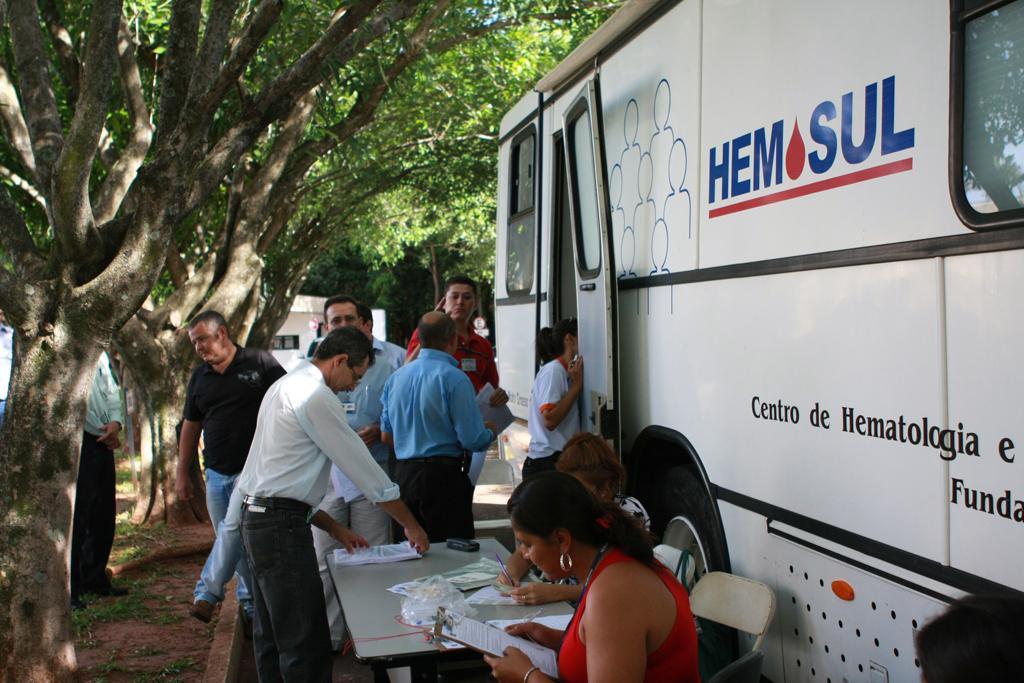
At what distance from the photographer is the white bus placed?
2453mm

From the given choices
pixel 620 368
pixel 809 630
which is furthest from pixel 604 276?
pixel 809 630

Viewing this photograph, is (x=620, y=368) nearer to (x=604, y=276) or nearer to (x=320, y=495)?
(x=604, y=276)

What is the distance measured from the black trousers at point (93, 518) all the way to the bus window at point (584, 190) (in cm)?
358

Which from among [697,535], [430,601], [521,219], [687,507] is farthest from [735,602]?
[521,219]

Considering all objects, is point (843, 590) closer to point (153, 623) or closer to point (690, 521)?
point (690, 521)

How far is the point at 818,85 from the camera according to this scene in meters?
3.20

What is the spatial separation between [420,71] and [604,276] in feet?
23.8

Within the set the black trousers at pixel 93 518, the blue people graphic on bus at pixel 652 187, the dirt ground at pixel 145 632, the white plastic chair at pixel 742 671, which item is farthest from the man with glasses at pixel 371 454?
the white plastic chair at pixel 742 671

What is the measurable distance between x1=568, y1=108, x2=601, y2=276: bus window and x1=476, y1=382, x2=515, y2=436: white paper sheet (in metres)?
1.14

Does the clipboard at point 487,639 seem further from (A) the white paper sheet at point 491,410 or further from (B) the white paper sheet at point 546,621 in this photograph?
(A) the white paper sheet at point 491,410

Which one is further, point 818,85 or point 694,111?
point 694,111

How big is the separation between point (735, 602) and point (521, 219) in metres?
4.10

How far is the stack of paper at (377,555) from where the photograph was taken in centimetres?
416

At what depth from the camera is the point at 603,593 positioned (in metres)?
2.60
